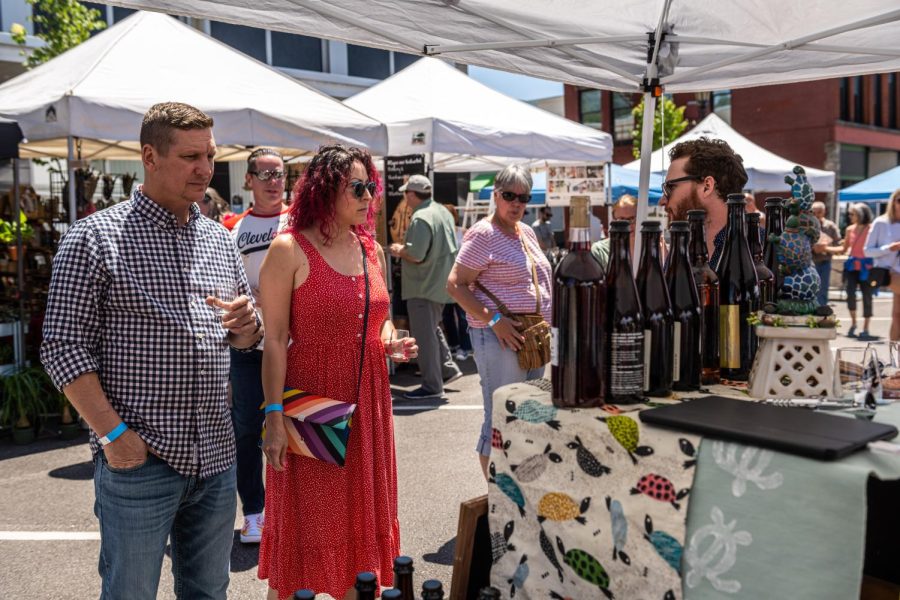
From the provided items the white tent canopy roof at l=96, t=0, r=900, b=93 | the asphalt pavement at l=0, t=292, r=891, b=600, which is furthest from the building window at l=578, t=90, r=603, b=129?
the white tent canopy roof at l=96, t=0, r=900, b=93

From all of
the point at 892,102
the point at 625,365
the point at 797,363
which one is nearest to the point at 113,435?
the point at 625,365

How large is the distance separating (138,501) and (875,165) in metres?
33.2

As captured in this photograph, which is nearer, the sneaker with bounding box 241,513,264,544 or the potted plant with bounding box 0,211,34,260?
the sneaker with bounding box 241,513,264,544

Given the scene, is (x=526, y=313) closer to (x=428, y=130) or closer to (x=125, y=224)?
(x=125, y=224)

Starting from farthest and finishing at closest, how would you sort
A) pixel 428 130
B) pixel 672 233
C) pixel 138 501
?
pixel 428 130
pixel 138 501
pixel 672 233

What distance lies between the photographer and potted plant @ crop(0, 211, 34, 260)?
6.71 m

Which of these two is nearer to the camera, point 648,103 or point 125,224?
point 125,224

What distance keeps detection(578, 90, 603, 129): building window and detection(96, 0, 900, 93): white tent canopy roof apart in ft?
97.4

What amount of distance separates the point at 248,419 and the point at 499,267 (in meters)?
1.57

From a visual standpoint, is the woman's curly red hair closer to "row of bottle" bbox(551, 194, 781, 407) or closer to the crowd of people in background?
the crowd of people in background

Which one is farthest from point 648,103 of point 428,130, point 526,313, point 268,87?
point 428,130

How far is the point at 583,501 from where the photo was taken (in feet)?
5.06

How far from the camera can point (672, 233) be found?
1912mm

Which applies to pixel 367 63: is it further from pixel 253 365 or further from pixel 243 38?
pixel 253 365
